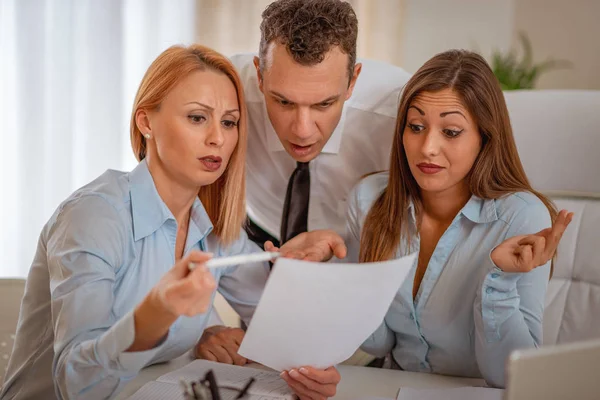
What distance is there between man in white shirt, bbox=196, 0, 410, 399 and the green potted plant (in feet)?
5.99

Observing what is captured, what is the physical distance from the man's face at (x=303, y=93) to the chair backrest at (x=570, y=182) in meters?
0.52

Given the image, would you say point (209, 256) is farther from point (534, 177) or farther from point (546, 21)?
point (546, 21)

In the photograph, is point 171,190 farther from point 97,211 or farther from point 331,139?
point 331,139

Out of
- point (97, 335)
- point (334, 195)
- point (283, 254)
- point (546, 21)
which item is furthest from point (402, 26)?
point (97, 335)

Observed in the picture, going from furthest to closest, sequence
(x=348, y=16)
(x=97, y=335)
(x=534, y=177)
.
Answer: (x=534, y=177) < (x=348, y=16) < (x=97, y=335)

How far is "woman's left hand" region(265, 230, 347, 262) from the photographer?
1.42 m

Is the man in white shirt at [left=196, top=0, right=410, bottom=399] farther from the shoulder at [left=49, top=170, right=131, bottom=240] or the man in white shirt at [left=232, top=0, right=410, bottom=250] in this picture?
the shoulder at [left=49, top=170, right=131, bottom=240]

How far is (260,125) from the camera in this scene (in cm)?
206

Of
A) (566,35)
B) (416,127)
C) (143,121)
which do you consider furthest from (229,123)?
(566,35)

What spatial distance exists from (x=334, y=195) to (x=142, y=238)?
83 centimetres

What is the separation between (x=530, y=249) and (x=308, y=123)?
A: 61 centimetres

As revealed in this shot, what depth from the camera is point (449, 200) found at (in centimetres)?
→ 158

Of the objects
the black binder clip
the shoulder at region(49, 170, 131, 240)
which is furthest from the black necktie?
the black binder clip

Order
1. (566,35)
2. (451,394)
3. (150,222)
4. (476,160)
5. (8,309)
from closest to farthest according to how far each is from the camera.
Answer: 1. (451,394)
2. (150,222)
3. (476,160)
4. (8,309)
5. (566,35)
